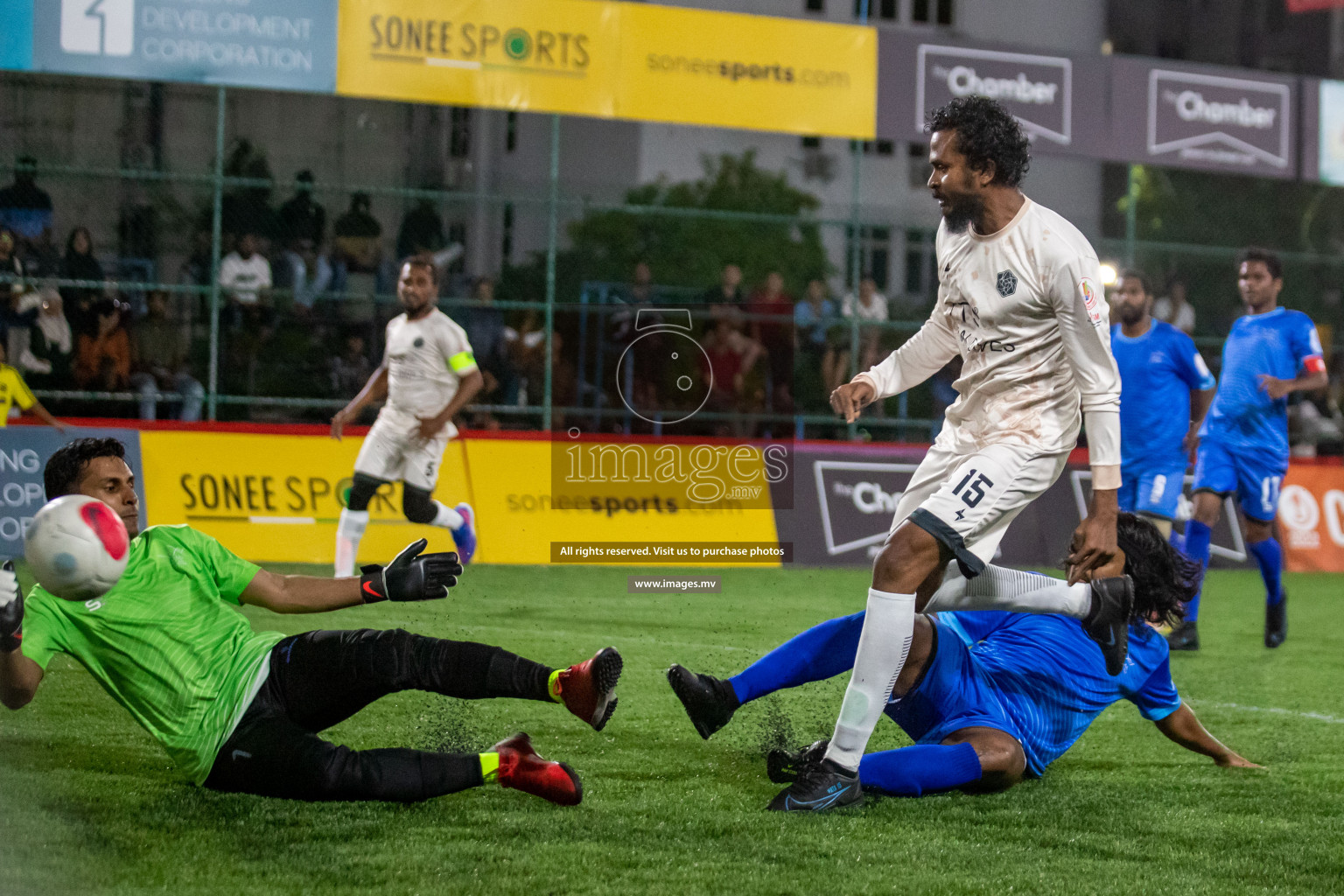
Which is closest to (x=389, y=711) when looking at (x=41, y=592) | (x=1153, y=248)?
(x=41, y=592)

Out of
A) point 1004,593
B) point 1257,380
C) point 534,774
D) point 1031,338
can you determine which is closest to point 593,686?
point 534,774

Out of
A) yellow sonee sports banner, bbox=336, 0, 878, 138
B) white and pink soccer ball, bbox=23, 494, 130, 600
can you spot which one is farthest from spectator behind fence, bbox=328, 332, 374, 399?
white and pink soccer ball, bbox=23, 494, 130, 600

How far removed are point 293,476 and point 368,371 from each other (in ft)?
5.70

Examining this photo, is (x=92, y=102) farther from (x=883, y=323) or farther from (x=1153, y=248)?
(x=1153, y=248)

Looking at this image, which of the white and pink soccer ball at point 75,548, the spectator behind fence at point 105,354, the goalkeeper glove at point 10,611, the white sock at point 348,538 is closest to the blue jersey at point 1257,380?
the white sock at point 348,538

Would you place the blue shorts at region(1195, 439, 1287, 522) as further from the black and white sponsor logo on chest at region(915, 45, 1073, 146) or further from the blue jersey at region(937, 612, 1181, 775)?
the black and white sponsor logo on chest at region(915, 45, 1073, 146)

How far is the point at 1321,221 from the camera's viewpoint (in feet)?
109

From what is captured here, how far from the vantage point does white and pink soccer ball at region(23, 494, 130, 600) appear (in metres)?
3.29

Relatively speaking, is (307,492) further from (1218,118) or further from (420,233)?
(1218,118)

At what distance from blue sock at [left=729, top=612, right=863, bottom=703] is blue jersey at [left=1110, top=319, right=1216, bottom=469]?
175 inches

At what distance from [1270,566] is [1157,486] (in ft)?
2.79

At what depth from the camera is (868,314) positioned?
46.0ft

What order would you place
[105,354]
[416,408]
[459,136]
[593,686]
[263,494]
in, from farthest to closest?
[459,136]
[105,354]
[263,494]
[416,408]
[593,686]

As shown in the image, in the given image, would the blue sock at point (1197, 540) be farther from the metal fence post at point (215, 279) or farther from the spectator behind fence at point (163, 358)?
the spectator behind fence at point (163, 358)
